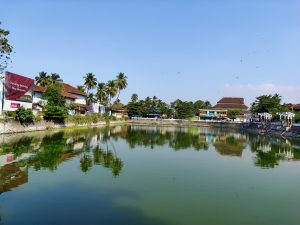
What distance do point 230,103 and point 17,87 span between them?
94122 mm

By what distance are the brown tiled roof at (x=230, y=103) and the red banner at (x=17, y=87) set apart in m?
86.0

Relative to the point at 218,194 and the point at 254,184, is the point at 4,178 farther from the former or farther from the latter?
the point at 254,184

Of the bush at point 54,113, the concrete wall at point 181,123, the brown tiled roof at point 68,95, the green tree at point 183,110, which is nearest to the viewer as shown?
the bush at point 54,113

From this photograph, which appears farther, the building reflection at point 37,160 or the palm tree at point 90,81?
the palm tree at point 90,81

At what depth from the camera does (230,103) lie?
120938 millimetres

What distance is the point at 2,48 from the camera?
22.0 m

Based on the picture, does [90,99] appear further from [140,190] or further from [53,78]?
[140,190]

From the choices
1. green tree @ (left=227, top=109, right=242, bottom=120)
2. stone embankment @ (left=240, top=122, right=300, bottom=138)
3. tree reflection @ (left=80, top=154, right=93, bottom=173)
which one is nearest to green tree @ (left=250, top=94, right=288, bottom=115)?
stone embankment @ (left=240, top=122, right=300, bottom=138)

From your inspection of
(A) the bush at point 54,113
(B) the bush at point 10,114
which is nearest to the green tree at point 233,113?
(A) the bush at point 54,113

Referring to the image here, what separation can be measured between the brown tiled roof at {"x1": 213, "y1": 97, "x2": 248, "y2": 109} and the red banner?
282 feet

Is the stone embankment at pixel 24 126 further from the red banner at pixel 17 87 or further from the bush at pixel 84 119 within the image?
the red banner at pixel 17 87

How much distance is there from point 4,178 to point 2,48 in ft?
34.9

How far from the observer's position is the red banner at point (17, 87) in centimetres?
3844

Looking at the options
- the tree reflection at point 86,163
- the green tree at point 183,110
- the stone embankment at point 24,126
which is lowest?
the tree reflection at point 86,163
